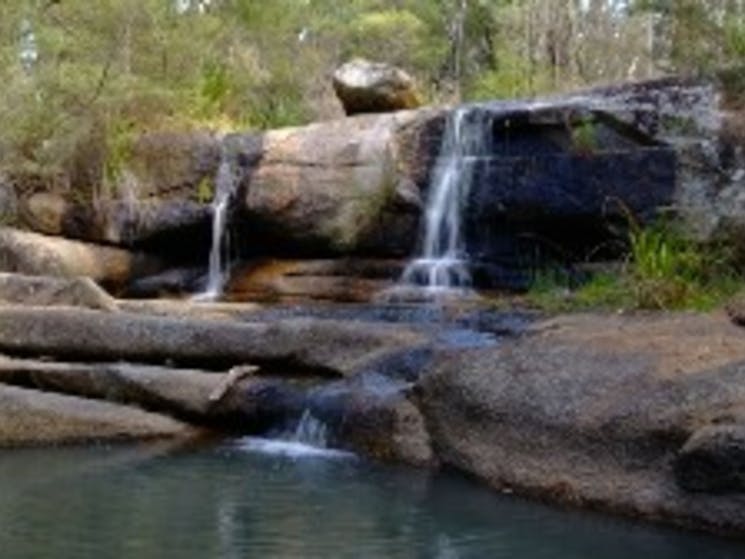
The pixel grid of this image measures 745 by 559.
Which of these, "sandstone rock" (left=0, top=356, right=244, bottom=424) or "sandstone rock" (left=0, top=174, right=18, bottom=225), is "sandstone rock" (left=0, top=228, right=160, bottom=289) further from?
"sandstone rock" (left=0, top=356, right=244, bottom=424)

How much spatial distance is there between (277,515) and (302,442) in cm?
218

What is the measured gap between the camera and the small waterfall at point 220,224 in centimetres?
1655

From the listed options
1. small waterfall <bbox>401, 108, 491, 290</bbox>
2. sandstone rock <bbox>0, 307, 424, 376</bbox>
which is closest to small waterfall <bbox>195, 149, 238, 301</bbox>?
small waterfall <bbox>401, 108, 491, 290</bbox>

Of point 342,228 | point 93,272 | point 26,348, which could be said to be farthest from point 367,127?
point 26,348

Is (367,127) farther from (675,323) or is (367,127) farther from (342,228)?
(675,323)

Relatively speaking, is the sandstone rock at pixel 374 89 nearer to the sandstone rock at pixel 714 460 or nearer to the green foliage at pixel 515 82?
the green foliage at pixel 515 82

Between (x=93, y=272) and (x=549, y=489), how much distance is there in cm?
979

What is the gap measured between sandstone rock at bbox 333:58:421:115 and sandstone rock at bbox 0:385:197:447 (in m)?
8.47

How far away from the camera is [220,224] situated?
1666cm

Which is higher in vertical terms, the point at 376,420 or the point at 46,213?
the point at 46,213

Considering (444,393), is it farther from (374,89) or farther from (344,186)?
(374,89)

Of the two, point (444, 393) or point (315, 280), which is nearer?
point (444, 393)

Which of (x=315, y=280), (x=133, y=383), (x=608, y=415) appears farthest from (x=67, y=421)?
(x=315, y=280)

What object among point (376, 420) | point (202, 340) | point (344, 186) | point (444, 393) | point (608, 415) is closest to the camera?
point (608, 415)
